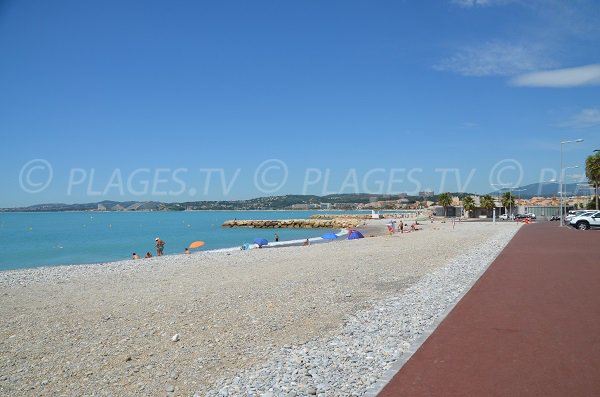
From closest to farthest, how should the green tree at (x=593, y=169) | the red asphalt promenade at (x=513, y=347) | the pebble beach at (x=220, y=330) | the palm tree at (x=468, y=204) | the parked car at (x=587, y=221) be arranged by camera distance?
the red asphalt promenade at (x=513, y=347), the pebble beach at (x=220, y=330), the parked car at (x=587, y=221), the green tree at (x=593, y=169), the palm tree at (x=468, y=204)

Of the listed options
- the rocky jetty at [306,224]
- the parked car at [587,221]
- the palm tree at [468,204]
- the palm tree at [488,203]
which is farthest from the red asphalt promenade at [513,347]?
the palm tree at [488,203]

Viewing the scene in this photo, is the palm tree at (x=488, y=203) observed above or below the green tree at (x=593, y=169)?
below

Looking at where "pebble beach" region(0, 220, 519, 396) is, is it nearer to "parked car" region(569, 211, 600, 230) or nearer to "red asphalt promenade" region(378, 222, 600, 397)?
"red asphalt promenade" region(378, 222, 600, 397)

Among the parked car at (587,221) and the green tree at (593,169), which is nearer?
the parked car at (587,221)

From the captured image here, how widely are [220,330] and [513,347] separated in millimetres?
4498

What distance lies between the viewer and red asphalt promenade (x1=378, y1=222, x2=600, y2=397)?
4.64 metres

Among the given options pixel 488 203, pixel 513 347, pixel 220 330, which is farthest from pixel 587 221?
pixel 488 203

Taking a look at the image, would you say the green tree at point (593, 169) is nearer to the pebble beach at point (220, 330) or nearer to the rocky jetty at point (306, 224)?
the rocky jetty at point (306, 224)

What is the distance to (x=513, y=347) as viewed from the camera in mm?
5887

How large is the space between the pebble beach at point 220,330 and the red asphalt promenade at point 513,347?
1.45 ft

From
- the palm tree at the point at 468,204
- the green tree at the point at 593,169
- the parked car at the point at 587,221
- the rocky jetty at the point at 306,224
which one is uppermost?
the green tree at the point at 593,169

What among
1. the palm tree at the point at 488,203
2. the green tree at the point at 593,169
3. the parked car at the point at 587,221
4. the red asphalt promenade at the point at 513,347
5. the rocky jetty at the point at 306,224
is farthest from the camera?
the palm tree at the point at 488,203

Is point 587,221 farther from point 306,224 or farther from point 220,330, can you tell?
point 306,224

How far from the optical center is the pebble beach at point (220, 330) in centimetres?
554
